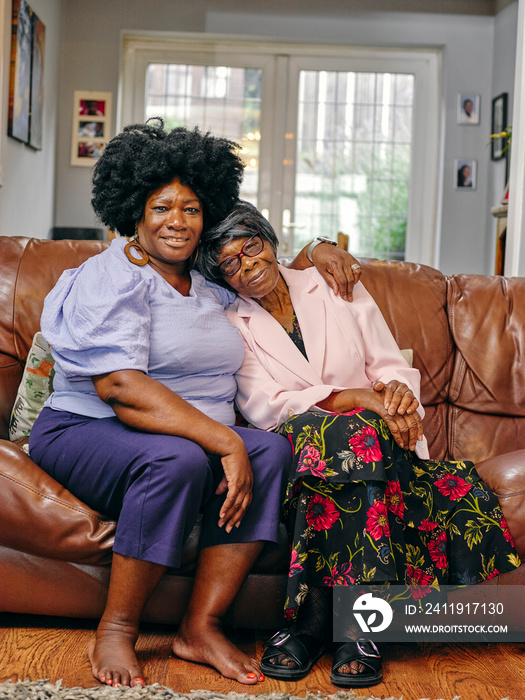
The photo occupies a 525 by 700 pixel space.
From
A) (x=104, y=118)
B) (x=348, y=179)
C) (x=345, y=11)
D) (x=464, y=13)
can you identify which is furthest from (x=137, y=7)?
(x=464, y=13)

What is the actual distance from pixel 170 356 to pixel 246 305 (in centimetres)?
35

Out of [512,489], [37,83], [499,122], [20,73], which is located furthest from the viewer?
[499,122]

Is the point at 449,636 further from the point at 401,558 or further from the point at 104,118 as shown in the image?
the point at 104,118

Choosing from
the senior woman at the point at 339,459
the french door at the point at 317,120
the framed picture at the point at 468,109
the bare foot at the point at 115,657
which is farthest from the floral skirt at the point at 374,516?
the framed picture at the point at 468,109

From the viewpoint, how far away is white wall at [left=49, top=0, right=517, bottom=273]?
198 inches

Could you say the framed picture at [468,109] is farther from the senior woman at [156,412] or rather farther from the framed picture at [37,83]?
the senior woman at [156,412]

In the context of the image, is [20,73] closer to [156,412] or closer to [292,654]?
[156,412]

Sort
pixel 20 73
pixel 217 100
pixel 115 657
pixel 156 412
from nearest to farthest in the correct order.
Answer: pixel 115 657, pixel 156 412, pixel 20 73, pixel 217 100

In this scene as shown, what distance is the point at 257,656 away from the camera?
1601 mm

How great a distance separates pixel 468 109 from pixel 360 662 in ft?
14.8

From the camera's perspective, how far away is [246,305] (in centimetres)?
196

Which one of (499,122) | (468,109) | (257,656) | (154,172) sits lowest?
(257,656)

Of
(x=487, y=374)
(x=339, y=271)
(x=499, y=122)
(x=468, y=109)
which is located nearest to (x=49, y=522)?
(x=339, y=271)

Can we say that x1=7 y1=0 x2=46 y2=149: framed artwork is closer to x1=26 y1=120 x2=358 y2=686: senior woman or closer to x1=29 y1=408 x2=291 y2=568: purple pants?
x1=26 y1=120 x2=358 y2=686: senior woman
